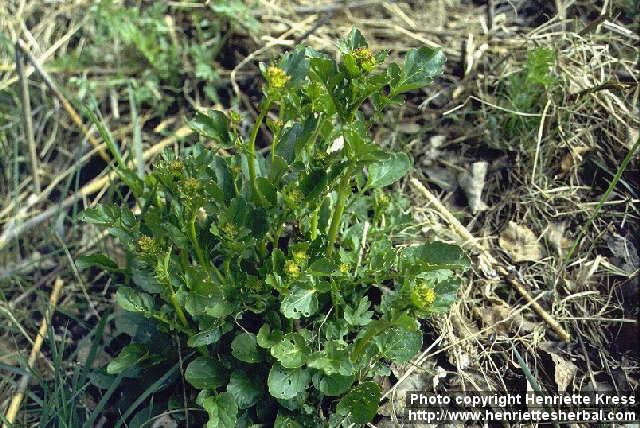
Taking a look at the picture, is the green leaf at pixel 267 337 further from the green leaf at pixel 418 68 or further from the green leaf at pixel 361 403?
the green leaf at pixel 418 68

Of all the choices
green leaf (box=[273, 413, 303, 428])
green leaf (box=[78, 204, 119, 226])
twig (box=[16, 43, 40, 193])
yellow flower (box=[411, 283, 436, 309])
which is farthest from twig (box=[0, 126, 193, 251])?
yellow flower (box=[411, 283, 436, 309])

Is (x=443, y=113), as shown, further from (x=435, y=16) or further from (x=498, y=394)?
(x=498, y=394)

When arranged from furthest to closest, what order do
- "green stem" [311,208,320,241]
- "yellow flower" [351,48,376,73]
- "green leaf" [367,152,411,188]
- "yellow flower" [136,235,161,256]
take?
"green leaf" [367,152,411,188]
"green stem" [311,208,320,241]
"yellow flower" [136,235,161,256]
"yellow flower" [351,48,376,73]

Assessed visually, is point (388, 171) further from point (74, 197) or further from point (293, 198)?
point (74, 197)

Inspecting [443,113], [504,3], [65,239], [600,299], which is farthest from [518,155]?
[65,239]

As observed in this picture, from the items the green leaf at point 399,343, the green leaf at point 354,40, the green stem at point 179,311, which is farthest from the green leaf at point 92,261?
the green leaf at point 354,40

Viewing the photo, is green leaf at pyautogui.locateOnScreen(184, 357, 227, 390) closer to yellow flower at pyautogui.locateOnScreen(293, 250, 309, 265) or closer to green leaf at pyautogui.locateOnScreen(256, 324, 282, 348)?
green leaf at pyautogui.locateOnScreen(256, 324, 282, 348)
